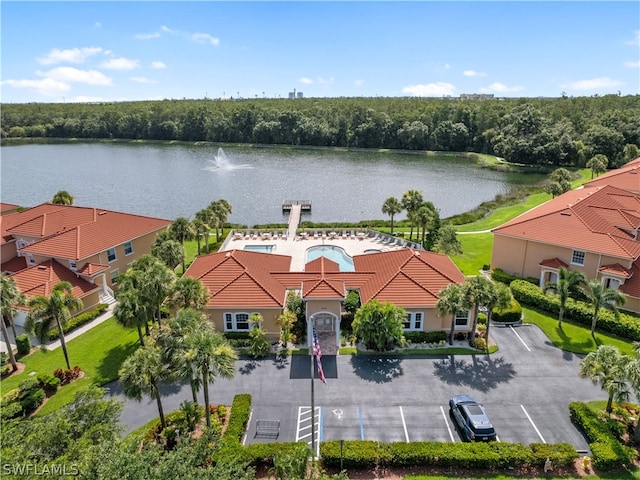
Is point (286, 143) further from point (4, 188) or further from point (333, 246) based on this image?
point (333, 246)

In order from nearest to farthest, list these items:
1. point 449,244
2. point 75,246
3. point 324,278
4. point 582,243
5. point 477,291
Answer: point 477,291, point 324,278, point 582,243, point 75,246, point 449,244

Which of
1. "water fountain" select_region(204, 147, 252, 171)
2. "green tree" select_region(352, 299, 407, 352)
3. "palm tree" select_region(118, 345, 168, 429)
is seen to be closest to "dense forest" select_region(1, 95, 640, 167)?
"water fountain" select_region(204, 147, 252, 171)

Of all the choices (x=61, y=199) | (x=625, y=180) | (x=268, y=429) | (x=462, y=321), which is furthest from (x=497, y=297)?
(x=61, y=199)

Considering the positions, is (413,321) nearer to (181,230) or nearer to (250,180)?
(181,230)

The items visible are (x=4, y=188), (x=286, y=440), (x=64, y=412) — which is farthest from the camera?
(x=4, y=188)

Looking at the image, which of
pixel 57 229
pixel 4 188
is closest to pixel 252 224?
pixel 57 229

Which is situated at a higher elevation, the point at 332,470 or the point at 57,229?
the point at 57,229

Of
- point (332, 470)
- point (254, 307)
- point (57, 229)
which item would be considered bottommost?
point (332, 470)

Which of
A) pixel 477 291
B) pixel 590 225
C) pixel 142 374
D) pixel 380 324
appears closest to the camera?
pixel 142 374
